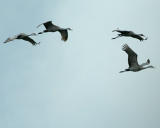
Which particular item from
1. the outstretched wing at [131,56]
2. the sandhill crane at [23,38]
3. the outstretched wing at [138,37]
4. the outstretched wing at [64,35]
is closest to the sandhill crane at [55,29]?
the outstretched wing at [64,35]

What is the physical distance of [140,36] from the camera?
68.6 m

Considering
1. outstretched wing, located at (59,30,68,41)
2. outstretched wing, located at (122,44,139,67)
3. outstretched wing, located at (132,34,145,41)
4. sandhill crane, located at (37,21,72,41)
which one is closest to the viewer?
outstretched wing, located at (122,44,139,67)

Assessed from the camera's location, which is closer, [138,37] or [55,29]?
[138,37]

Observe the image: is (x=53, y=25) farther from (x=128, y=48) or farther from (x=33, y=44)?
(x=128, y=48)

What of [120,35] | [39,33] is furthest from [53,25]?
[120,35]

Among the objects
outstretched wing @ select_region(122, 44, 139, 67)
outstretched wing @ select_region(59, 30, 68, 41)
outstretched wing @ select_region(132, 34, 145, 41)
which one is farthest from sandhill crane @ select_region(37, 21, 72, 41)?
outstretched wing @ select_region(132, 34, 145, 41)

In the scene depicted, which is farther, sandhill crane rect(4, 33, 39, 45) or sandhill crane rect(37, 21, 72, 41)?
sandhill crane rect(37, 21, 72, 41)

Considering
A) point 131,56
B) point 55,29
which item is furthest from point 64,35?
point 131,56

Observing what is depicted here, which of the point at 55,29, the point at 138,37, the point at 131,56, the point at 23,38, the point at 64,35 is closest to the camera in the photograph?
the point at 131,56

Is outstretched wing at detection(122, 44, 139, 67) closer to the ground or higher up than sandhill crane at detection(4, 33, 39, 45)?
closer to the ground

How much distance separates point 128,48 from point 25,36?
10447 mm

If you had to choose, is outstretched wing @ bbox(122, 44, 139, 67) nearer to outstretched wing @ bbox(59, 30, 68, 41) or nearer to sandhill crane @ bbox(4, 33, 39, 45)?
outstretched wing @ bbox(59, 30, 68, 41)

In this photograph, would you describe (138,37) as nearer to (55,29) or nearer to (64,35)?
(55,29)

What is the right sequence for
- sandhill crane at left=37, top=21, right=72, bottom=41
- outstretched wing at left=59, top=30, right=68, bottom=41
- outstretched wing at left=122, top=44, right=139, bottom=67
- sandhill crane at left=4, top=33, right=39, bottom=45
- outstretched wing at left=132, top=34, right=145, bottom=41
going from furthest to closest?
outstretched wing at left=59, top=30, right=68, bottom=41 < sandhill crane at left=37, top=21, right=72, bottom=41 < outstretched wing at left=132, top=34, right=145, bottom=41 < outstretched wing at left=122, top=44, right=139, bottom=67 < sandhill crane at left=4, top=33, right=39, bottom=45
